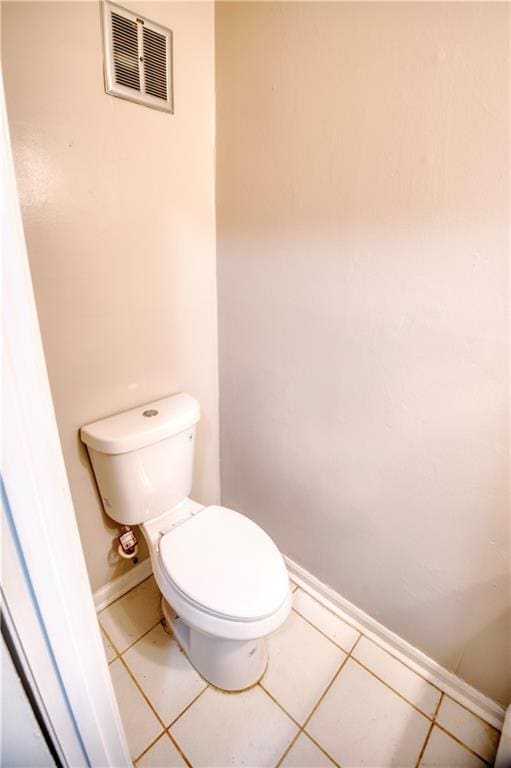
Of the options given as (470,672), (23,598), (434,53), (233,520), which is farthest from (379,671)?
(434,53)

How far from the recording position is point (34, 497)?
41 cm

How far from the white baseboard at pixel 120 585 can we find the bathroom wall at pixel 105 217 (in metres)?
0.04

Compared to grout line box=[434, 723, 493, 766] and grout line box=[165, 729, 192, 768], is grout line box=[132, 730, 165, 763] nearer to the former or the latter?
grout line box=[165, 729, 192, 768]

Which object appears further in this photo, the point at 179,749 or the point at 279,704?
the point at 279,704

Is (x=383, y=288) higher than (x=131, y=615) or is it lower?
higher

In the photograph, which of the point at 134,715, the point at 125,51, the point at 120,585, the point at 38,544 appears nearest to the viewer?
the point at 38,544

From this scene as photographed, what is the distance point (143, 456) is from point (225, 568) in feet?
1.36

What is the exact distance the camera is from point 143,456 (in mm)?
1072

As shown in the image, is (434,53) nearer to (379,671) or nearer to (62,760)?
(62,760)

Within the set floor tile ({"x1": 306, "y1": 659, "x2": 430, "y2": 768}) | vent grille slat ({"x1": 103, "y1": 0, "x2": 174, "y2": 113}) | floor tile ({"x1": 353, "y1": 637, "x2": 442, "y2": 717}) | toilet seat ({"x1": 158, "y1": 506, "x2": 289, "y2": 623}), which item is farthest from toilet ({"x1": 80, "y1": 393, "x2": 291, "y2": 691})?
vent grille slat ({"x1": 103, "y1": 0, "x2": 174, "y2": 113})

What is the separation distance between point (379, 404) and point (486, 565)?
496 mm

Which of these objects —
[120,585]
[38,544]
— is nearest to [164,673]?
[120,585]

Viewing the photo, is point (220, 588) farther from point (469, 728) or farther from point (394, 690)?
point (469, 728)

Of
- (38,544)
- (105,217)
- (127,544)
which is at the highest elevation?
(105,217)
